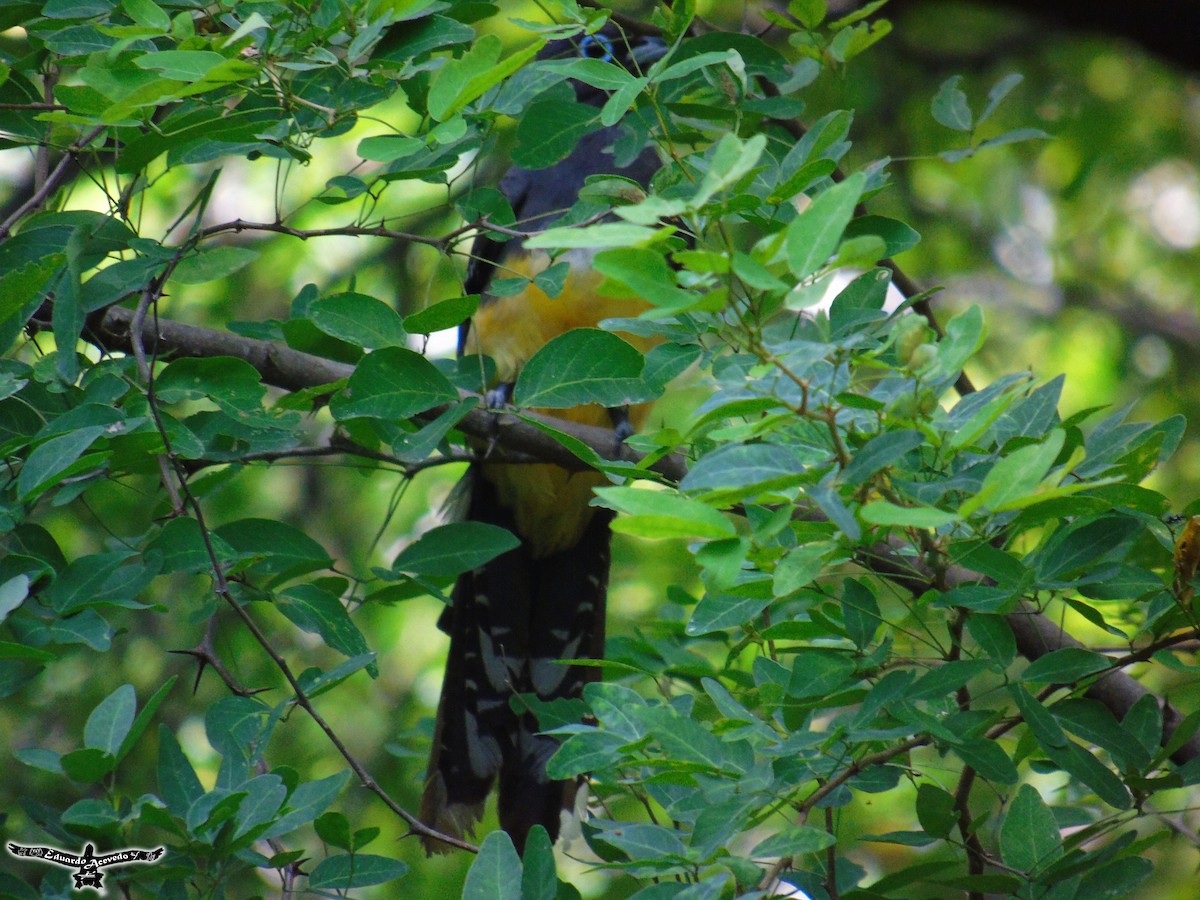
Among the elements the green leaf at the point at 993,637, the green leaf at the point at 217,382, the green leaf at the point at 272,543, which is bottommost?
the green leaf at the point at 272,543

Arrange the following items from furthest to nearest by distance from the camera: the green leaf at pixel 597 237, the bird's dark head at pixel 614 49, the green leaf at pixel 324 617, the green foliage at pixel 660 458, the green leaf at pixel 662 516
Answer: the bird's dark head at pixel 614 49
the green leaf at pixel 324 617
the green foliage at pixel 660 458
the green leaf at pixel 662 516
the green leaf at pixel 597 237

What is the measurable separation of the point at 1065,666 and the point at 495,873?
866mm

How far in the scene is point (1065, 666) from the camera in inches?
67.1

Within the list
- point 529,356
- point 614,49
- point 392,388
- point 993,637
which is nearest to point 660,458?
point 392,388

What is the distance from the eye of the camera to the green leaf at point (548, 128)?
2170 mm

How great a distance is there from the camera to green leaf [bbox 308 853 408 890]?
1.98 metres

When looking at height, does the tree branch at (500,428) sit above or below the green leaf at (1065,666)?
below

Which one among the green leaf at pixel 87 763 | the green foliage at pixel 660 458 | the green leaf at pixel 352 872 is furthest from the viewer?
the green leaf at pixel 352 872

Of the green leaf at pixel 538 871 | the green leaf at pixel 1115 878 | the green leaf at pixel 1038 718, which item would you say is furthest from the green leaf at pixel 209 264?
the green leaf at pixel 1115 878

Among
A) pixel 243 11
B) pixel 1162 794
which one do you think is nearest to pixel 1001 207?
pixel 1162 794

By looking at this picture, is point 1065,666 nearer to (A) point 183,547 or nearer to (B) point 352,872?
(B) point 352,872

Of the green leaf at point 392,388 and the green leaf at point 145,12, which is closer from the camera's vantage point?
the green leaf at point 145,12

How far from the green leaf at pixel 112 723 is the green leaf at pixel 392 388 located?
0.59 m

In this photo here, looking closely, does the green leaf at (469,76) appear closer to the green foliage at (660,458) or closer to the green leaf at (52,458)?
the green foliage at (660,458)
